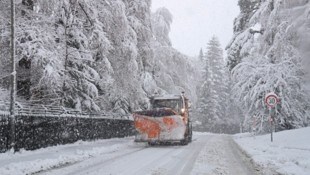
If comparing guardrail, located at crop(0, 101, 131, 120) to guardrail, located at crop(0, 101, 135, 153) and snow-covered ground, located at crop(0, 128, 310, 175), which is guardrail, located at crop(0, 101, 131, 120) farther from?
snow-covered ground, located at crop(0, 128, 310, 175)

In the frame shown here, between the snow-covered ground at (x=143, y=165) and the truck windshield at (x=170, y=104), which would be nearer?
the snow-covered ground at (x=143, y=165)

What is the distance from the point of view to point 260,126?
3073 cm

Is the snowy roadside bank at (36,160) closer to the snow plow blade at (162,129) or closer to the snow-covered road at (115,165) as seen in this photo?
the snow-covered road at (115,165)

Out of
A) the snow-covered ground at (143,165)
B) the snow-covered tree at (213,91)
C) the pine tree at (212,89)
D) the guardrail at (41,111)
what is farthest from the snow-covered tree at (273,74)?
the pine tree at (212,89)

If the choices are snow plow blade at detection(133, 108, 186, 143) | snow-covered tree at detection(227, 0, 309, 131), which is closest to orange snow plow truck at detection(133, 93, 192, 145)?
snow plow blade at detection(133, 108, 186, 143)

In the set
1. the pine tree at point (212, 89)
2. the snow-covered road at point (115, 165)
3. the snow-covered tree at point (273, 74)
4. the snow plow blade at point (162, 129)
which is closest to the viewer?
the snow-covered road at point (115, 165)

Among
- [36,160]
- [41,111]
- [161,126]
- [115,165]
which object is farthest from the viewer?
[161,126]

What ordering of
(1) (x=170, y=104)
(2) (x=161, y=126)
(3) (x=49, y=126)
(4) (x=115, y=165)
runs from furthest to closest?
(1) (x=170, y=104) → (2) (x=161, y=126) → (3) (x=49, y=126) → (4) (x=115, y=165)

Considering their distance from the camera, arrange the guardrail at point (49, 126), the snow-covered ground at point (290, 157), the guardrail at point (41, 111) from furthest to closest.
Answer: the guardrail at point (41, 111) → the guardrail at point (49, 126) → the snow-covered ground at point (290, 157)

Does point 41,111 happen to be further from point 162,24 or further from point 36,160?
point 162,24

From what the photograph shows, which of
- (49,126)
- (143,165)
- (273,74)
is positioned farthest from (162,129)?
(273,74)

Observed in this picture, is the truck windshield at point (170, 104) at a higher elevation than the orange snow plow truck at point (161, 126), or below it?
higher

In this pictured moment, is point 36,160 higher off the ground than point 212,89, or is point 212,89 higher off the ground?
point 212,89

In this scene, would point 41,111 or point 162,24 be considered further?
point 162,24
